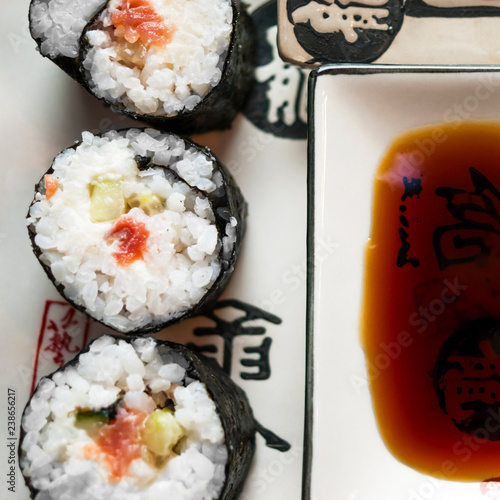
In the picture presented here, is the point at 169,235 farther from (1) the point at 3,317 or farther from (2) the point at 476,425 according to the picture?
(2) the point at 476,425

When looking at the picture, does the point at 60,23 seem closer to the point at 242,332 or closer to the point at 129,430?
the point at 242,332

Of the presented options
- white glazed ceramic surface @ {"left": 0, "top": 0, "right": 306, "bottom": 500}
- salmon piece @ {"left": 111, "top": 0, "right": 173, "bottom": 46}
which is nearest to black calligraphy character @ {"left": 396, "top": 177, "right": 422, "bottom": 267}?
white glazed ceramic surface @ {"left": 0, "top": 0, "right": 306, "bottom": 500}

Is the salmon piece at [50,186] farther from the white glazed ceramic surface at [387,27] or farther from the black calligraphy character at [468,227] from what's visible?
the black calligraphy character at [468,227]

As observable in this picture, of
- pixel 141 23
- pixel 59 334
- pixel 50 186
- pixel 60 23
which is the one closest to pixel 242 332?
pixel 59 334

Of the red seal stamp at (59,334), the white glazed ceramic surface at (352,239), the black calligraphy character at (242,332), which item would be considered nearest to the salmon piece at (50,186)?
the red seal stamp at (59,334)

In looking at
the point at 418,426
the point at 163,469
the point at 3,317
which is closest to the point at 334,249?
the point at 418,426
